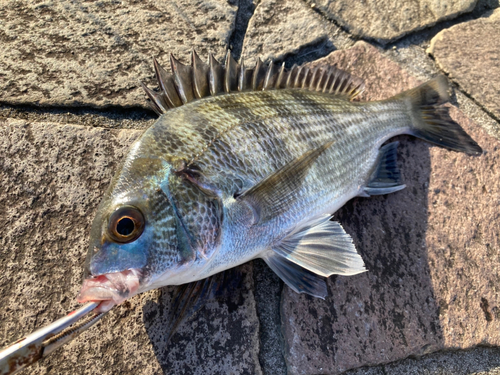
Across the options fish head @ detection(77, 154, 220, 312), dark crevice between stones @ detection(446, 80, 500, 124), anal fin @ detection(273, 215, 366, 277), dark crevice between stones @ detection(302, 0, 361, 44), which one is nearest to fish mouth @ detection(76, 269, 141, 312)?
fish head @ detection(77, 154, 220, 312)

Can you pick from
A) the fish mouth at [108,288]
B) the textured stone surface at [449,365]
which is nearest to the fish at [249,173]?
the fish mouth at [108,288]

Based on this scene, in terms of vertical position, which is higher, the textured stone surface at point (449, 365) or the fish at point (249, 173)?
the fish at point (249, 173)

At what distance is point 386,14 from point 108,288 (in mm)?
2030

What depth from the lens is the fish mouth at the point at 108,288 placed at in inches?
39.2

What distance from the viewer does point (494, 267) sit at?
67.1 inches

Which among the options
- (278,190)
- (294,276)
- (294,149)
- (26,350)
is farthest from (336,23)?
(26,350)

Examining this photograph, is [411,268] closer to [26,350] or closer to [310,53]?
[310,53]

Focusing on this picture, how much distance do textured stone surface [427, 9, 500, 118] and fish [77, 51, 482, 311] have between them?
0.79ft

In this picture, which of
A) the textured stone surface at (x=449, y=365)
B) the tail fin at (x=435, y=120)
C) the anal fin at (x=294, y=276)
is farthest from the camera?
the tail fin at (x=435, y=120)

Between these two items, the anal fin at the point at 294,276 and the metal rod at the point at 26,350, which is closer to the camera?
the metal rod at the point at 26,350

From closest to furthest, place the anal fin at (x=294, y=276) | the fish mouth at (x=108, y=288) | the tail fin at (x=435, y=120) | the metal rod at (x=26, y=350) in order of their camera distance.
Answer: the metal rod at (x=26, y=350) < the fish mouth at (x=108, y=288) < the anal fin at (x=294, y=276) < the tail fin at (x=435, y=120)

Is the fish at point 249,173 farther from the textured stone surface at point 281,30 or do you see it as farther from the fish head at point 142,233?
the textured stone surface at point 281,30

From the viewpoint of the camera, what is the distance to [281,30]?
1.92 metres

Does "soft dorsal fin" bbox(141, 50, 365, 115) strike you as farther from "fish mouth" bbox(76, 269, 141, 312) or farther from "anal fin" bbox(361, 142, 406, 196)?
"fish mouth" bbox(76, 269, 141, 312)
